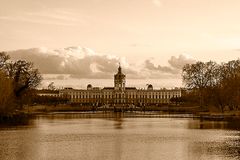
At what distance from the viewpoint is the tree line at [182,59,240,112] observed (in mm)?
96625

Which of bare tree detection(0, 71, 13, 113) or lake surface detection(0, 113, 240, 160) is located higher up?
bare tree detection(0, 71, 13, 113)

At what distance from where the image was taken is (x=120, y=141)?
42031mm

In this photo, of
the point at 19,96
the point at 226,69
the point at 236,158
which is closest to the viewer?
the point at 236,158

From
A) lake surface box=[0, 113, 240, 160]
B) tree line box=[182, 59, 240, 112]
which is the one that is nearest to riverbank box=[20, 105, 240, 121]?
tree line box=[182, 59, 240, 112]

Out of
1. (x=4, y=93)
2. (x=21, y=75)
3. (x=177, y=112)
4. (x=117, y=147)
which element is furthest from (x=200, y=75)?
(x=117, y=147)

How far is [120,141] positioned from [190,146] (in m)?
6.22

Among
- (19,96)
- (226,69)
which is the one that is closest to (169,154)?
(19,96)

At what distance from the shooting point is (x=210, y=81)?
10988 centimetres

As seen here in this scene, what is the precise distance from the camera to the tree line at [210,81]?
96.6m

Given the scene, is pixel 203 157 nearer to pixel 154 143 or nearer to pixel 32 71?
pixel 154 143

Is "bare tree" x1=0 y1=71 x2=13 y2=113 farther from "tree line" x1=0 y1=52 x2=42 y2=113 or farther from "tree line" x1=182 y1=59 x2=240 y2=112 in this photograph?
"tree line" x1=182 y1=59 x2=240 y2=112

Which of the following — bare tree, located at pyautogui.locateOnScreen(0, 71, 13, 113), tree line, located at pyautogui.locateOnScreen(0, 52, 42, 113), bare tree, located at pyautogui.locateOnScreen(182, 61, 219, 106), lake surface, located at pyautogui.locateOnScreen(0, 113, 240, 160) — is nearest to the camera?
lake surface, located at pyautogui.locateOnScreen(0, 113, 240, 160)

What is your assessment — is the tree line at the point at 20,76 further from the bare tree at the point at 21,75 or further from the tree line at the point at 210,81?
the tree line at the point at 210,81

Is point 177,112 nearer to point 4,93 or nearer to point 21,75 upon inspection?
point 21,75
